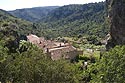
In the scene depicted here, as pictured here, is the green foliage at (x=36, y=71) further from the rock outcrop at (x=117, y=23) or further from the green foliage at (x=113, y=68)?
the rock outcrop at (x=117, y=23)

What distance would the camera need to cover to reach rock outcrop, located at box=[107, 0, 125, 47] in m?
78.9

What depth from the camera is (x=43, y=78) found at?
3962 cm

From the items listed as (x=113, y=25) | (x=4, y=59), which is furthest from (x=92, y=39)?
(x=4, y=59)

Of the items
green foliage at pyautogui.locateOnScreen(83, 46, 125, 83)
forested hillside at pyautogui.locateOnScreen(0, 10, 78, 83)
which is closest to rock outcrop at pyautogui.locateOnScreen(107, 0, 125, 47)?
forested hillside at pyautogui.locateOnScreen(0, 10, 78, 83)

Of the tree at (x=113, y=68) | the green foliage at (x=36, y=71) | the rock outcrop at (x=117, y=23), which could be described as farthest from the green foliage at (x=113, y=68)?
the rock outcrop at (x=117, y=23)

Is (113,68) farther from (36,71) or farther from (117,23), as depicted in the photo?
(117,23)

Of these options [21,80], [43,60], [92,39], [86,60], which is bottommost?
[92,39]

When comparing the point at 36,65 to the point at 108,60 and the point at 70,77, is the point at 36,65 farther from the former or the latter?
the point at 108,60

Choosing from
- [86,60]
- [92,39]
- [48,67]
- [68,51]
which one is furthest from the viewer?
[92,39]

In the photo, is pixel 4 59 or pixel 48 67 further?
pixel 4 59

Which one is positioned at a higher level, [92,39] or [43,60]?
[43,60]

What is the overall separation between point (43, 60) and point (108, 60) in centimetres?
1096

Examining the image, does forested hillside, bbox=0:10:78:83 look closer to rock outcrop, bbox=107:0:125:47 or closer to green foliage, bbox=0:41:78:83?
green foliage, bbox=0:41:78:83

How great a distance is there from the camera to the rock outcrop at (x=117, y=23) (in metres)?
78.9
